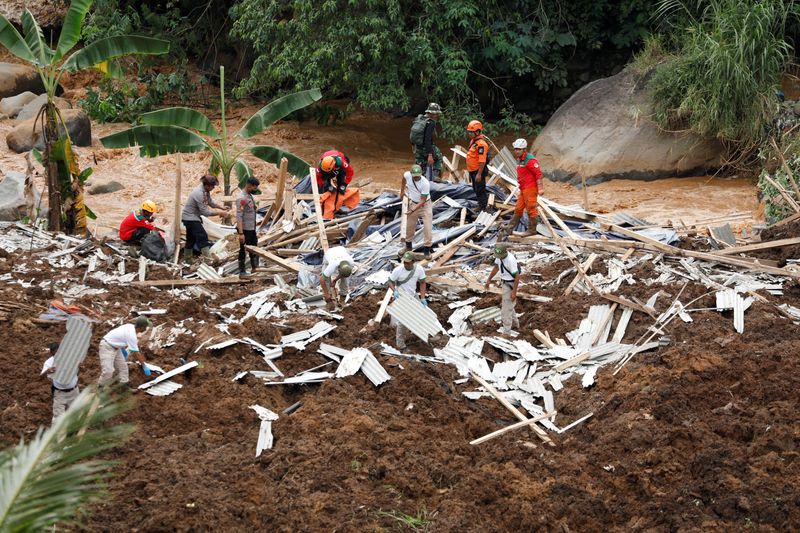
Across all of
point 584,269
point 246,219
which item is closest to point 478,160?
point 584,269

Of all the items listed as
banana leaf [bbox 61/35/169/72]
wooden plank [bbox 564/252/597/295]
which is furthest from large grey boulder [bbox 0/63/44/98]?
wooden plank [bbox 564/252/597/295]

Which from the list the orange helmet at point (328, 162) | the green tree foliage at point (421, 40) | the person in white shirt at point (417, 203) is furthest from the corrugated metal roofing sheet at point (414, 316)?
the green tree foliage at point (421, 40)

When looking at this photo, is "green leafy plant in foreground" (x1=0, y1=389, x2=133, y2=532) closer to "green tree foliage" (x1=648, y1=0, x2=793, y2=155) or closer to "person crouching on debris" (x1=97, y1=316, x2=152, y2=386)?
"person crouching on debris" (x1=97, y1=316, x2=152, y2=386)

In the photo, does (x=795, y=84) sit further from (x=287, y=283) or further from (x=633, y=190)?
(x=287, y=283)

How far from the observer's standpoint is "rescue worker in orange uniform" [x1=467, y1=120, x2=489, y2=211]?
14.2m

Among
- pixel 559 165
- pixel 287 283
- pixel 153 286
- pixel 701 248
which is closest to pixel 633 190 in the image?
pixel 559 165

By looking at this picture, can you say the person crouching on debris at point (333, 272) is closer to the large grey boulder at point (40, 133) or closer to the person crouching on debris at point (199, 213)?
the person crouching on debris at point (199, 213)

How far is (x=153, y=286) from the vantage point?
12.9m

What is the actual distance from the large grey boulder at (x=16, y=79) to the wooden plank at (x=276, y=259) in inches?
530

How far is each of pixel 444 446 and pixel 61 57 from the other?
892 cm

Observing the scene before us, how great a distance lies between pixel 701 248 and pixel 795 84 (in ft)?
23.5

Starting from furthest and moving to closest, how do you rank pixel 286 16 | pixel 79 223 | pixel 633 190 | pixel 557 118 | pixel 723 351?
pixel 286 16 < pixel 557 118 < pixel 633 190 < pixel 79 223 < pixel 723 351

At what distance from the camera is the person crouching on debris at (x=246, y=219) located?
1304cm

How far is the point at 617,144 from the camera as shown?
62.3 feet
